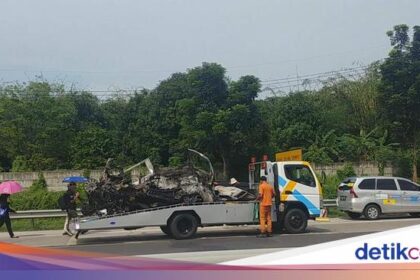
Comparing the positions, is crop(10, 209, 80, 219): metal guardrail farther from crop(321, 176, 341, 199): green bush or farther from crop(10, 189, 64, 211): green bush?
crop(321, 176, 341, 199): green bush

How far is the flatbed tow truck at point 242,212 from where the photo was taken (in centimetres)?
1455

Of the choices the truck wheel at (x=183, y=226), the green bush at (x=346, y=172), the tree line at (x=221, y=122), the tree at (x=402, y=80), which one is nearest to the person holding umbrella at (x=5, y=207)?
the truck wheel at (x=183, y=226)

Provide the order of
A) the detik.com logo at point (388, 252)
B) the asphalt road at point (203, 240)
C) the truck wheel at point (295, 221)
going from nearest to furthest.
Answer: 1. the detik.com logo at point (388, 252)
2. the asphalt road at point (203, 240)
3. the truck wheel at point (295, 221)

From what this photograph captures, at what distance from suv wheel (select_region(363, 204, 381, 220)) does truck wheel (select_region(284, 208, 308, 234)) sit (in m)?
5.47

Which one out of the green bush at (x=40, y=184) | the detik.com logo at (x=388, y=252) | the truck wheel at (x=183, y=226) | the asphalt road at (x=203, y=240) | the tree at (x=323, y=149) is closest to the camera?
the detik.com logo at (x=388, y=252)

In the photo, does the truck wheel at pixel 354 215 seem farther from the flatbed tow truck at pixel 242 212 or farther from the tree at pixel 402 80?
the tree at pixel 402 80

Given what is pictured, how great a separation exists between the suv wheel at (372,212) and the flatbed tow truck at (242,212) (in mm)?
5142

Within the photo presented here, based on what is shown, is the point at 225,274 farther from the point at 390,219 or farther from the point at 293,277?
the point at 390,219

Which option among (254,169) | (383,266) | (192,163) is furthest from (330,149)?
(383,266)

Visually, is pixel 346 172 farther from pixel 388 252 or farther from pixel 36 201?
pixel 388 252

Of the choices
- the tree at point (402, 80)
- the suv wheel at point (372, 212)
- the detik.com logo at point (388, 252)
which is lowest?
the suv wheel at point (372, 212)

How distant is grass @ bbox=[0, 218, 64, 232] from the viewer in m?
19.8

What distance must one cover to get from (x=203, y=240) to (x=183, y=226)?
2.49 ft

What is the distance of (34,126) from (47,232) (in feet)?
46.4
